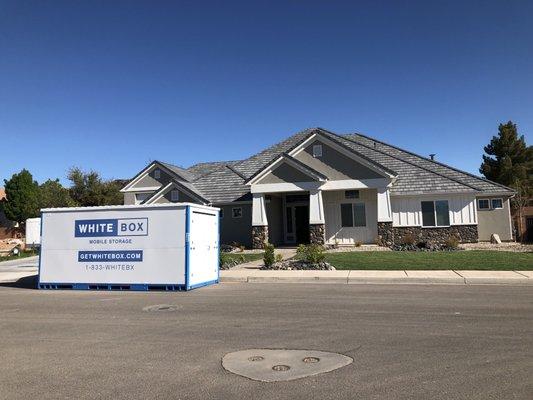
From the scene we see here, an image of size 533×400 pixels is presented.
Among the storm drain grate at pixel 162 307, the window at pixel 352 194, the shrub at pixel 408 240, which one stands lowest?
the storm drain grate at pixel 162 307

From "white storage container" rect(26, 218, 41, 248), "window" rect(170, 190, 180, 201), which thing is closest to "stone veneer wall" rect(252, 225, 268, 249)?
"window" rect(170, 190, 180, 201)

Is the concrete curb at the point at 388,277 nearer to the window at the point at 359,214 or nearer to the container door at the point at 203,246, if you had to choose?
the container door at the point at 203,246

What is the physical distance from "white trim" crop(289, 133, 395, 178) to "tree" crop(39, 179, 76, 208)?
85.0 ft

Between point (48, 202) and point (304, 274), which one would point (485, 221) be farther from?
point (48, 202)

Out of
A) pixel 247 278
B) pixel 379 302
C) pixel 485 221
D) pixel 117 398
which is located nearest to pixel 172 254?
pixel 247 278

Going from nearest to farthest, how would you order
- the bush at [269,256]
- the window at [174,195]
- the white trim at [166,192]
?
the bush at [269,256] → the white trim at [166,192] → the window at [174,195]

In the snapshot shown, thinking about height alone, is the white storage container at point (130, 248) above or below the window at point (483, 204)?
below

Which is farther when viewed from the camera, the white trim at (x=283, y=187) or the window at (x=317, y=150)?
the window at (x=317, y=150)

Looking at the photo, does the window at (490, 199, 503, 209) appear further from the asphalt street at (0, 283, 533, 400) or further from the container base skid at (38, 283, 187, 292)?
the container base skid at (38, 283, 187, 292)

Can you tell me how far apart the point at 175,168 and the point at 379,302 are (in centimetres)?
2781

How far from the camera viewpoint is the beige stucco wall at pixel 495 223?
27.2 metres

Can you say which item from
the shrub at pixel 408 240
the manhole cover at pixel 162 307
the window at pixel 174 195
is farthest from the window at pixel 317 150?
the manhole cover at pixel 162 307

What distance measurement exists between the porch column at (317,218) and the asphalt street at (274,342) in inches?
522

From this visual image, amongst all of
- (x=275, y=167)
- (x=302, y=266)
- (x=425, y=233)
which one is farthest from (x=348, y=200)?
(x=302, y=266)
